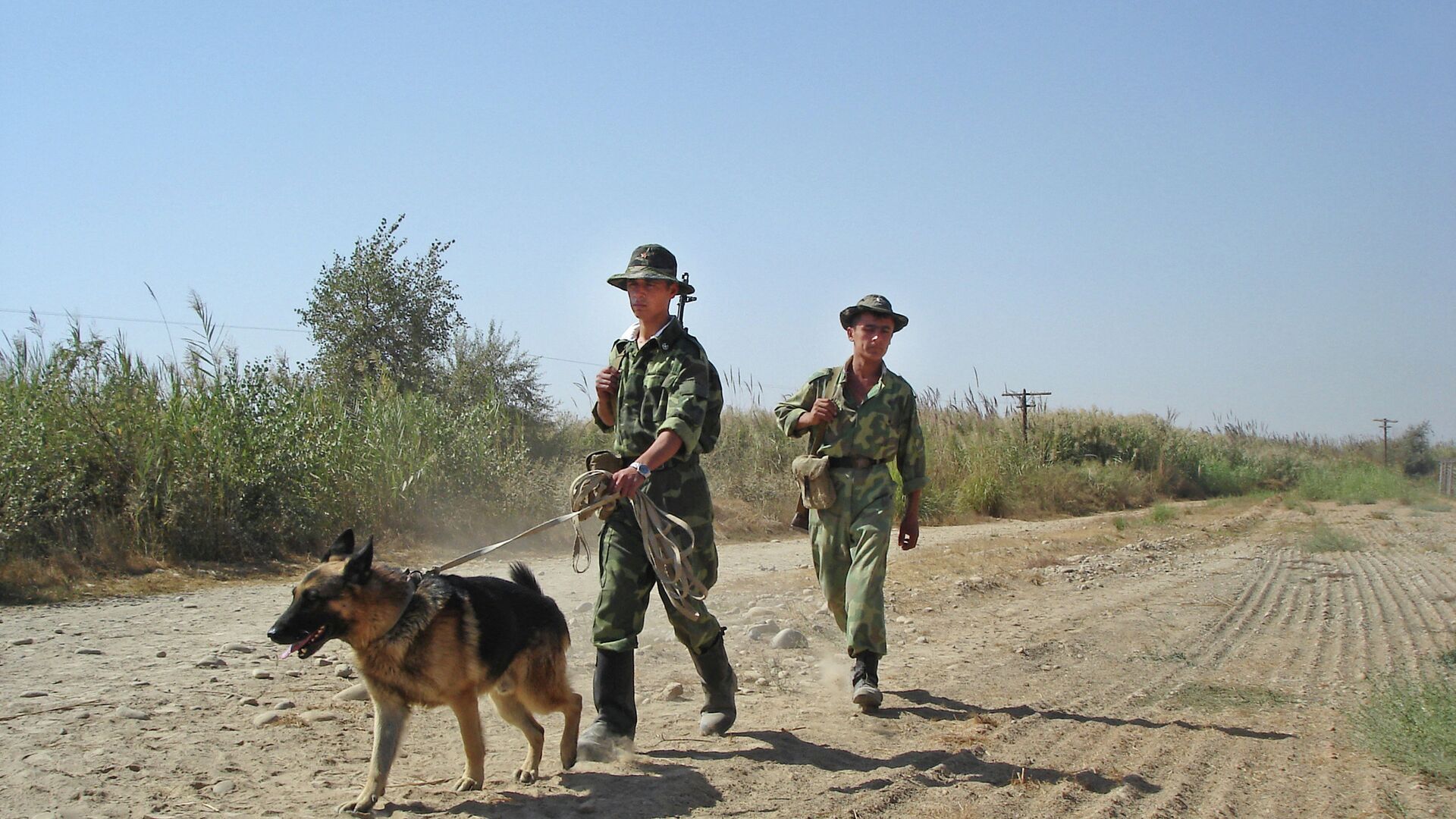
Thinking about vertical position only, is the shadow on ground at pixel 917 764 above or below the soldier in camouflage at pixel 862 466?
below

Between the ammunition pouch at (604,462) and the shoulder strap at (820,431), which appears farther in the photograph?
the shoulder strap at (820,431)

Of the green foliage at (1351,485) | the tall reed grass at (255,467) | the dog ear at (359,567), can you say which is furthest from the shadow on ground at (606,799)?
the green foliage at (1351,485)

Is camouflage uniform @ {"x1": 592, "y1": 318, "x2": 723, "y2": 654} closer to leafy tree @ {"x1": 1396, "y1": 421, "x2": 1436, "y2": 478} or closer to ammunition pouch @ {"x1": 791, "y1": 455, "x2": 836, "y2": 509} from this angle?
ammunition pouch @ {"x1": 791, "y1": 455, "x2": 836, "y2": 509}

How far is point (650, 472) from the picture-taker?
4484 millimetres

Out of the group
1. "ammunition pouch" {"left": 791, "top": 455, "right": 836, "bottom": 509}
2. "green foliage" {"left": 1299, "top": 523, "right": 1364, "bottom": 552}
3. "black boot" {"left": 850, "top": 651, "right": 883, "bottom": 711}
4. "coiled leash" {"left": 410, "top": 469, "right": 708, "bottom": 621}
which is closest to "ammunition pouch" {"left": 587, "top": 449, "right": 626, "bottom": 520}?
"coiled leash" {"left": 410, "top": 469, "right": 708, "bottom": 621}

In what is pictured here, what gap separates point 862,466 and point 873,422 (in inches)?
10.2

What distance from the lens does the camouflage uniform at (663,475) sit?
4656 mm

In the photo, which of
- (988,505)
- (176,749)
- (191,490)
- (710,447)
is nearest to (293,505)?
(191,490)

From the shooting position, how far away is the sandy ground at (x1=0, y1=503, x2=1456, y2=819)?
4.17 meters

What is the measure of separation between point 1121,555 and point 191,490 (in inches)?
422

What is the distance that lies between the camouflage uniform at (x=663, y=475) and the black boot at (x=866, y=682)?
1.12 metres

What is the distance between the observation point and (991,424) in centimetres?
2377

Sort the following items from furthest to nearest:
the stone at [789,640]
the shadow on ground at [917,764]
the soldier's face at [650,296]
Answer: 1. the stone at [789,640]
2. the soldier's face at [650,296]
3. the shadow on ground at [917,764]

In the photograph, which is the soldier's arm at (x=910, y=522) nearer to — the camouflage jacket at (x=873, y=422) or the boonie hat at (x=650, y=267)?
the camouflage jacket at (x=873, y=422)
